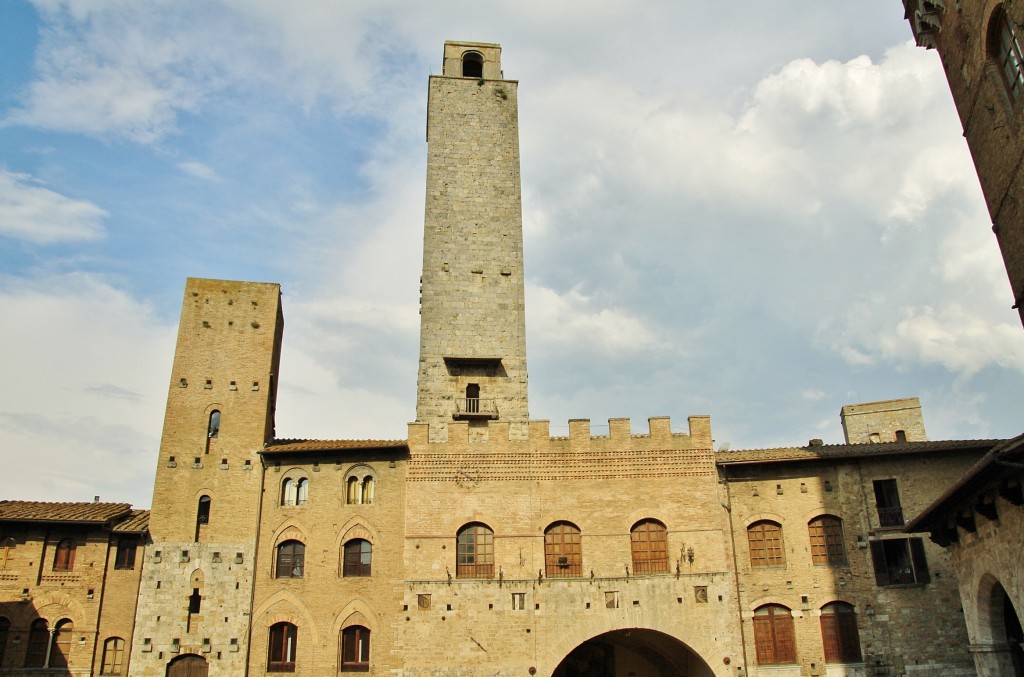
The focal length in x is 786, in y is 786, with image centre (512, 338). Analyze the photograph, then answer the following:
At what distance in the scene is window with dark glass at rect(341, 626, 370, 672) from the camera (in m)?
23.5

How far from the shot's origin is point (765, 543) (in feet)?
82.7

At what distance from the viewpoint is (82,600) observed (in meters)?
24.0

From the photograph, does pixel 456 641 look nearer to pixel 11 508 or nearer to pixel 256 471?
pixel 256 471

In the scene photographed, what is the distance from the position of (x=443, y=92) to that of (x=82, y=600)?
872 inches

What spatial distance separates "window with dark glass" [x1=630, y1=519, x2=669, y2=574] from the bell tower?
16.3 ft

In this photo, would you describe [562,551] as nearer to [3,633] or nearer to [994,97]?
[994,97]

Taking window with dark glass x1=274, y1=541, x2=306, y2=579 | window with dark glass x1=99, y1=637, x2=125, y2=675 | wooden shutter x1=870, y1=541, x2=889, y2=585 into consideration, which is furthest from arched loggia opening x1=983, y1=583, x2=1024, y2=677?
Result: window with dark glass x1=99, y1=637, x2=125, y2=675

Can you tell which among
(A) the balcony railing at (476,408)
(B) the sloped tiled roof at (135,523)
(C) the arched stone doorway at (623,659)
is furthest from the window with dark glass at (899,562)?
(B) the sloped tiled roof at (135,523)

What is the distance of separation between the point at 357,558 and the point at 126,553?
729 centimetres

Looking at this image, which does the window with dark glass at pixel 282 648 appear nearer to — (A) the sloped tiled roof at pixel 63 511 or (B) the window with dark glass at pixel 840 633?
(A) the sloped tiled roof at pixel 63 511

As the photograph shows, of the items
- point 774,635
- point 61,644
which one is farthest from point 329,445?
point 774,635

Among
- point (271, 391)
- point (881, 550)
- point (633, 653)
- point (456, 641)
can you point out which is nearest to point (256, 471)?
point (271, 391)

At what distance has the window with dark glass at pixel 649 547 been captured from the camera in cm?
2484

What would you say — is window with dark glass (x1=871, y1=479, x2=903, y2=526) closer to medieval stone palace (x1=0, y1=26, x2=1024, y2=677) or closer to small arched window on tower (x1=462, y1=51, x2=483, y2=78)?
medieval stone palace (x1=0, y1=26, x2=1024, y2=677)
